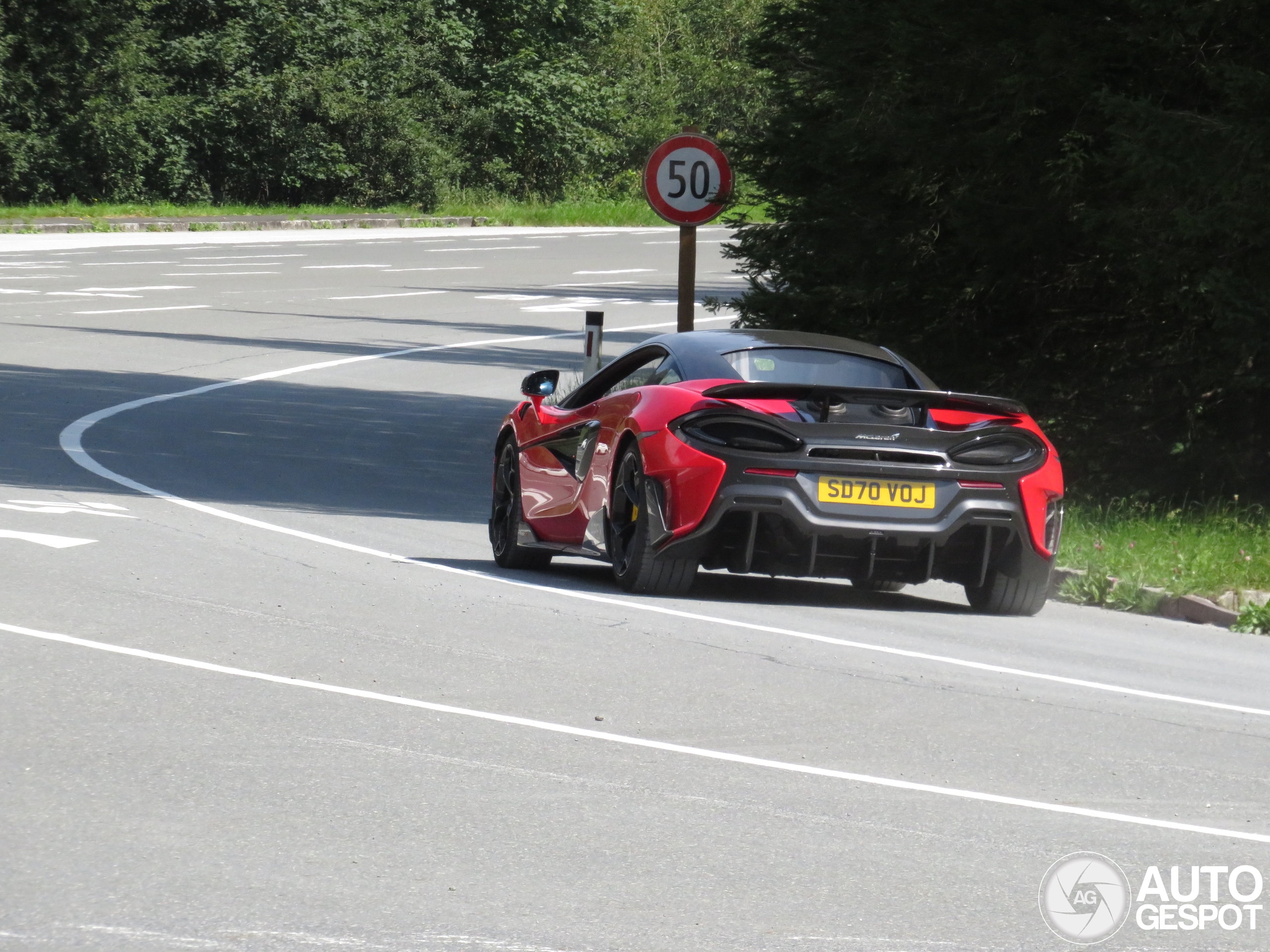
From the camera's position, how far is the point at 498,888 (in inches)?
204

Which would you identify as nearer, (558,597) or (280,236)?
(558,597)

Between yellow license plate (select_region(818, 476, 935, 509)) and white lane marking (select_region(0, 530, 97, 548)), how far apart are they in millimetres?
4214

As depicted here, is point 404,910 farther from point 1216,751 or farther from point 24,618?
point 24,618

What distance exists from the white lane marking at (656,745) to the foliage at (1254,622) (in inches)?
178

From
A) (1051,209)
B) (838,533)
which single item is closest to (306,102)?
(1051,209)

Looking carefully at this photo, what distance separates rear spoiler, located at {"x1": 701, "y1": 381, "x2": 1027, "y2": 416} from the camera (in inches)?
381

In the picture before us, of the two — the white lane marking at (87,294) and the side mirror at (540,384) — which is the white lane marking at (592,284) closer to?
the white lane marking at (87,294)

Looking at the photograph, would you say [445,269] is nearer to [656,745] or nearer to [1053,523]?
[1053,523]

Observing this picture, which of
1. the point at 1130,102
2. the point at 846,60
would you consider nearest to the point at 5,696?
the point at 1130,102

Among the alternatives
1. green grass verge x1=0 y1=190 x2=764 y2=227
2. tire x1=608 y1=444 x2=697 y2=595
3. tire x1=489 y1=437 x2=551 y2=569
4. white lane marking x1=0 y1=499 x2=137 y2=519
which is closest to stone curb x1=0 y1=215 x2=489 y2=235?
green grass verge x1=0 y1=190 x2=764 y2=227

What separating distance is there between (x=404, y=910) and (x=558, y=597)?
5340mm

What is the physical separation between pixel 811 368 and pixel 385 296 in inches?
1004

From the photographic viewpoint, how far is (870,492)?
9.59 metres

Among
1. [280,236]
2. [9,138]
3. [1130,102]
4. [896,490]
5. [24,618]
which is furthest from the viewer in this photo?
[9,138]
